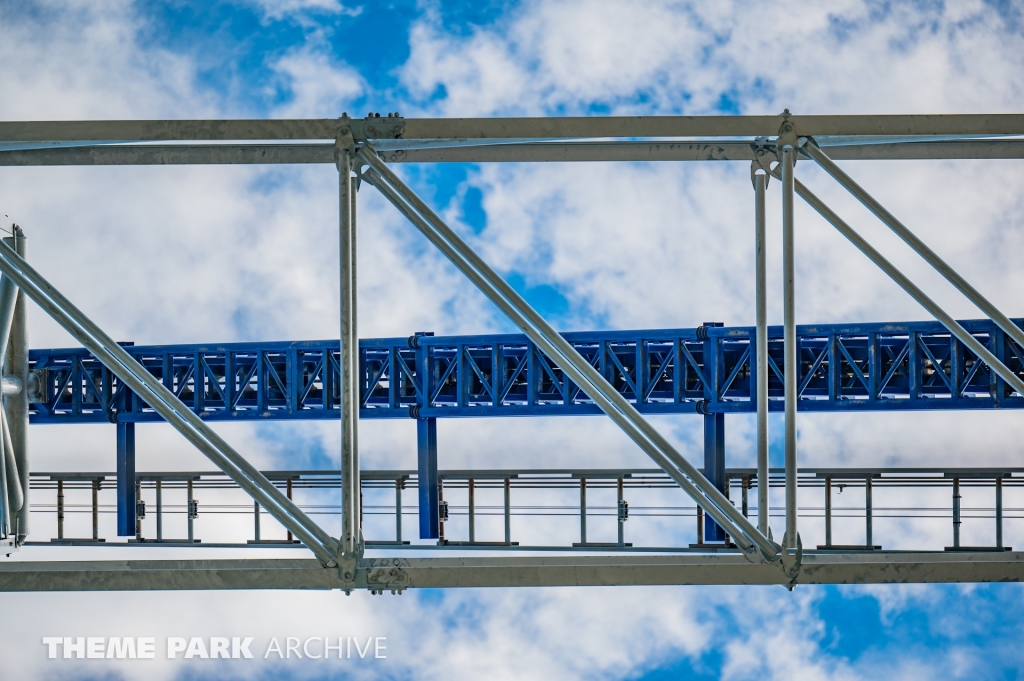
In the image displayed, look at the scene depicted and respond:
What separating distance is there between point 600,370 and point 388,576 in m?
9.74

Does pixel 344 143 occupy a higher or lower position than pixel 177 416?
higher

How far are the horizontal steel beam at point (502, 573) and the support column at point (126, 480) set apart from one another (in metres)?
11.3

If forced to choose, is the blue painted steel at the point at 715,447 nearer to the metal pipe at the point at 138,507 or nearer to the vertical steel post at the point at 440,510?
the vertical steel post at the point at 440,510

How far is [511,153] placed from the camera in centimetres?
702

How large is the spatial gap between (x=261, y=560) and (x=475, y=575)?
4.72 ft

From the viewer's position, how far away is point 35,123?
585 centimetres

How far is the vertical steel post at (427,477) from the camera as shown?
1483 centimetres

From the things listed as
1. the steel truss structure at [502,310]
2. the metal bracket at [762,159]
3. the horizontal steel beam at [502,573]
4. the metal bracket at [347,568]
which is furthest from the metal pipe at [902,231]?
the metal bracket at [347,568]

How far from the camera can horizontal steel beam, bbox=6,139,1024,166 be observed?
Result: 23.0 feet

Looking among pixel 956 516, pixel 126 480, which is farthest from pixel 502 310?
pixel 126 480

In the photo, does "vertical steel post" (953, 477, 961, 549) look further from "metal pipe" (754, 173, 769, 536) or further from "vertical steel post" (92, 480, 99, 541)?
"vertical steel post" (92, 480, 99, 541)

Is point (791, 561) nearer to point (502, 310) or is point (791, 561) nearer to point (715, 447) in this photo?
point (502, 310)

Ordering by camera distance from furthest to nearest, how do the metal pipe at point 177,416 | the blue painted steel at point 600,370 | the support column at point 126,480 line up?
the support column at point 126,480 → the blue painted steel at point 600,370 → the metal pipe at point 177,416

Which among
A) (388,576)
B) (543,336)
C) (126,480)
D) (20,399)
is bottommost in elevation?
(126,480)
